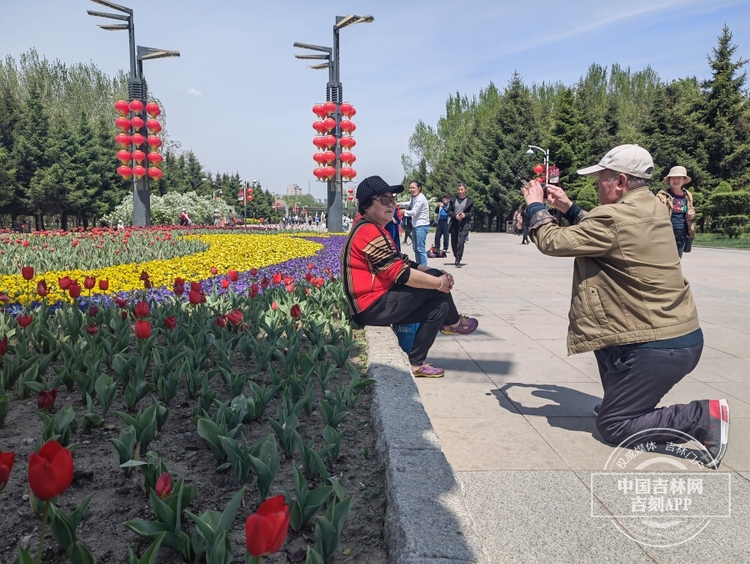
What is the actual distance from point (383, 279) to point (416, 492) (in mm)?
2323

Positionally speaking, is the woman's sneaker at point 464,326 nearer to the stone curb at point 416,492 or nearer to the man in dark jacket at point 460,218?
the stone curb at point 416,492

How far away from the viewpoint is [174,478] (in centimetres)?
237

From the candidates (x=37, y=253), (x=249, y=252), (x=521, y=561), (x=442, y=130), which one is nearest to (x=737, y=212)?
(x=249, y=252)

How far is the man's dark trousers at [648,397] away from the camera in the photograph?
3141 millimetres

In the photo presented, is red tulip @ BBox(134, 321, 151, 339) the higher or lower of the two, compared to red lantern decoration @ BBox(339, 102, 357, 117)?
lower

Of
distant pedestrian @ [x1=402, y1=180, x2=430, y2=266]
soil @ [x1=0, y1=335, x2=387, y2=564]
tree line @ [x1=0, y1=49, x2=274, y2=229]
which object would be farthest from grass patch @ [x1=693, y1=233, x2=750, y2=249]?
tree line @ [x1=0, y1=49, x2=274, y2=229]

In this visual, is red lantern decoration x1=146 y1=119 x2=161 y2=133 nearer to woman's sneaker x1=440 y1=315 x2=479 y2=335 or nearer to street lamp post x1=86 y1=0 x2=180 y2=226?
street lamp post x1=86 y1=0 x2=180 y2=226

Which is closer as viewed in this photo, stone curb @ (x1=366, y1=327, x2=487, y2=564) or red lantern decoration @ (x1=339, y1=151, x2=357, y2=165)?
stone curb @ (x1=366, y1=327, x2=487, y2=564)

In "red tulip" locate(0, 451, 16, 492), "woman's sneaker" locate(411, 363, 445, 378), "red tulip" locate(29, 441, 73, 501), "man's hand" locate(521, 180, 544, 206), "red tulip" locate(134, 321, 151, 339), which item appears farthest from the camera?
"woman's sneaker" locate(411, 363, 445, 378)

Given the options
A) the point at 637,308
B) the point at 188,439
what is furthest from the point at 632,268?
the point at 188,439

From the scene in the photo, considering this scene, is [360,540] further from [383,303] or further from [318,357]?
[383,303]

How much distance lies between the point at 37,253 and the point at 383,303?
7.72 meters

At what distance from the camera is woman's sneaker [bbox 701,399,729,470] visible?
9.95 feet

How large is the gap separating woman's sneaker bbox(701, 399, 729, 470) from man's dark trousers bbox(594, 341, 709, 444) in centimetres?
3
